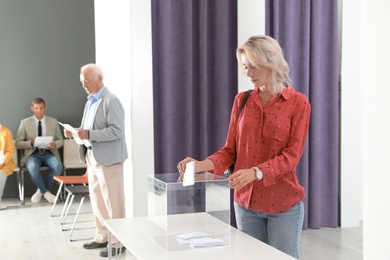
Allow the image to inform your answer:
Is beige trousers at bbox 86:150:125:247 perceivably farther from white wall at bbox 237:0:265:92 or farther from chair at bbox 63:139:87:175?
chair at bbox 63:139:87:175

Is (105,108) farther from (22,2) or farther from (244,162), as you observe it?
(22,2)

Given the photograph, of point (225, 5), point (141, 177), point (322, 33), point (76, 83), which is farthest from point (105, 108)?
point (76, 83)

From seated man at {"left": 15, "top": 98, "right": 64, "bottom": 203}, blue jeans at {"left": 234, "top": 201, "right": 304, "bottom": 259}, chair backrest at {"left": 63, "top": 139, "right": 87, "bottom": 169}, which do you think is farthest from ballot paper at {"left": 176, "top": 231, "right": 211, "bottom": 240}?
chair backrest at {"left": 63, "top": 139, "right": 87, "bottom": 169}

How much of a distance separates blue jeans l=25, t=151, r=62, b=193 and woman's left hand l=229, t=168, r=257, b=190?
628 centimetres

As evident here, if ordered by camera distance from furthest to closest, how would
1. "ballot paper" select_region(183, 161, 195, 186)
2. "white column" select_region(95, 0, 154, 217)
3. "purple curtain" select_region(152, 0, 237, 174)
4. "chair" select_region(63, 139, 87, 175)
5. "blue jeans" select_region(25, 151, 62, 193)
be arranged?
"chair" select_region(63, 139, 87, 175) < "blue jeans" select_region(25, 151, 62, 193) < "purple curtain" select_region(152, 0, 237, 174) < "white column" select_region(95, 0, 154, 217) < "ballot paper" select_region(183, 161, 195, 186)

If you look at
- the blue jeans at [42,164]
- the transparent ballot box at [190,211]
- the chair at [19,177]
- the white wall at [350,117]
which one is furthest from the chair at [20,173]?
the transparent ballot box at [190,211]

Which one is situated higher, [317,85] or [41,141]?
[317,85]

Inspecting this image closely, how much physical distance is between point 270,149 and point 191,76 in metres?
2.81

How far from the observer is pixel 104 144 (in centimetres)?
539

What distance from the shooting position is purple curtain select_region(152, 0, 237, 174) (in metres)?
5.64

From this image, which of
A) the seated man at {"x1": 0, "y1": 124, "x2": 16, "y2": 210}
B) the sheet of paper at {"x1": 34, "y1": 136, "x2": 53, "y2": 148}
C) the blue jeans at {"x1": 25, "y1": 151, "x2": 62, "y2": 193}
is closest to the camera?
the seated man at {"x1": 0, "y1": 124, "x2": 16, "y2": 210}

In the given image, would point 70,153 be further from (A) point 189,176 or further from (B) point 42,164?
(A) point 189,176

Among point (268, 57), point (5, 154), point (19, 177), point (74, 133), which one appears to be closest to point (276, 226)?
point (268, 57)

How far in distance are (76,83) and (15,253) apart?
Result: 419 cm
